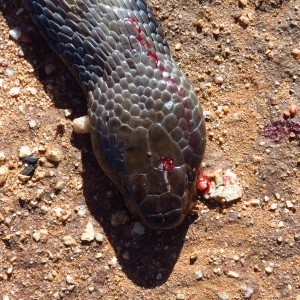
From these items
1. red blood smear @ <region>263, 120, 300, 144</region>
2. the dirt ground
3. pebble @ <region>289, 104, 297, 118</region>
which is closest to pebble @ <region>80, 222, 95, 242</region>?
the dirt ground

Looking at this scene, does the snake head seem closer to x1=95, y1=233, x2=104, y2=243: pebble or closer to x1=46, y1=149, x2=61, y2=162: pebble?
x1=95, y1=233, x2=104, y2=243: pebble

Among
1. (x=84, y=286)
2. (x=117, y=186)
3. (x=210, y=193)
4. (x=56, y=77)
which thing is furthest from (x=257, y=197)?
(x=56, y=77)

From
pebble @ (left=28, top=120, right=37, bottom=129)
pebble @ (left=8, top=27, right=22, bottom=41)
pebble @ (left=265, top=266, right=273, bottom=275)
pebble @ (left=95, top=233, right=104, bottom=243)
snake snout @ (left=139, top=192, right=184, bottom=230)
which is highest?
pebble @ (left=8, top=27, right=22, bottom=41)

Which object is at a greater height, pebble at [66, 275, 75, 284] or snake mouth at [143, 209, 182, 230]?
snake mouth at [143, 209, 182, 230]

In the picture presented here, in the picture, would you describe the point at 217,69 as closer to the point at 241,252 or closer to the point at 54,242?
the point at 241,252

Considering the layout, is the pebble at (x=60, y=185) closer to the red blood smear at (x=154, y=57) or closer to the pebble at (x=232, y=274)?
the red blood smear at (x=154, y=57)

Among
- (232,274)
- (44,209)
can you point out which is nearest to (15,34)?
(44,209)

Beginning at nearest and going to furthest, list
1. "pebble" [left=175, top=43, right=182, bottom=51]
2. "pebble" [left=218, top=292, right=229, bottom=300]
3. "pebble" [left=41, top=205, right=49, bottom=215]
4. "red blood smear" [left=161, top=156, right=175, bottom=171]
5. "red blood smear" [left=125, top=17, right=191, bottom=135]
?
"red blood smear" [left=161, top=156, right=175, bottom=171], "red blood smear" [left=125, top=17, right=191, bottom=135], "pebble" [left=218, top=292, right=229, bottom=300], "pebble" [left=41, top=205, right=49, bottom=215], "pebble" [left=175, top=43, right=182, bottom=51]

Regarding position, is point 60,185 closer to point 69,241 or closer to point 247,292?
point 69,241
